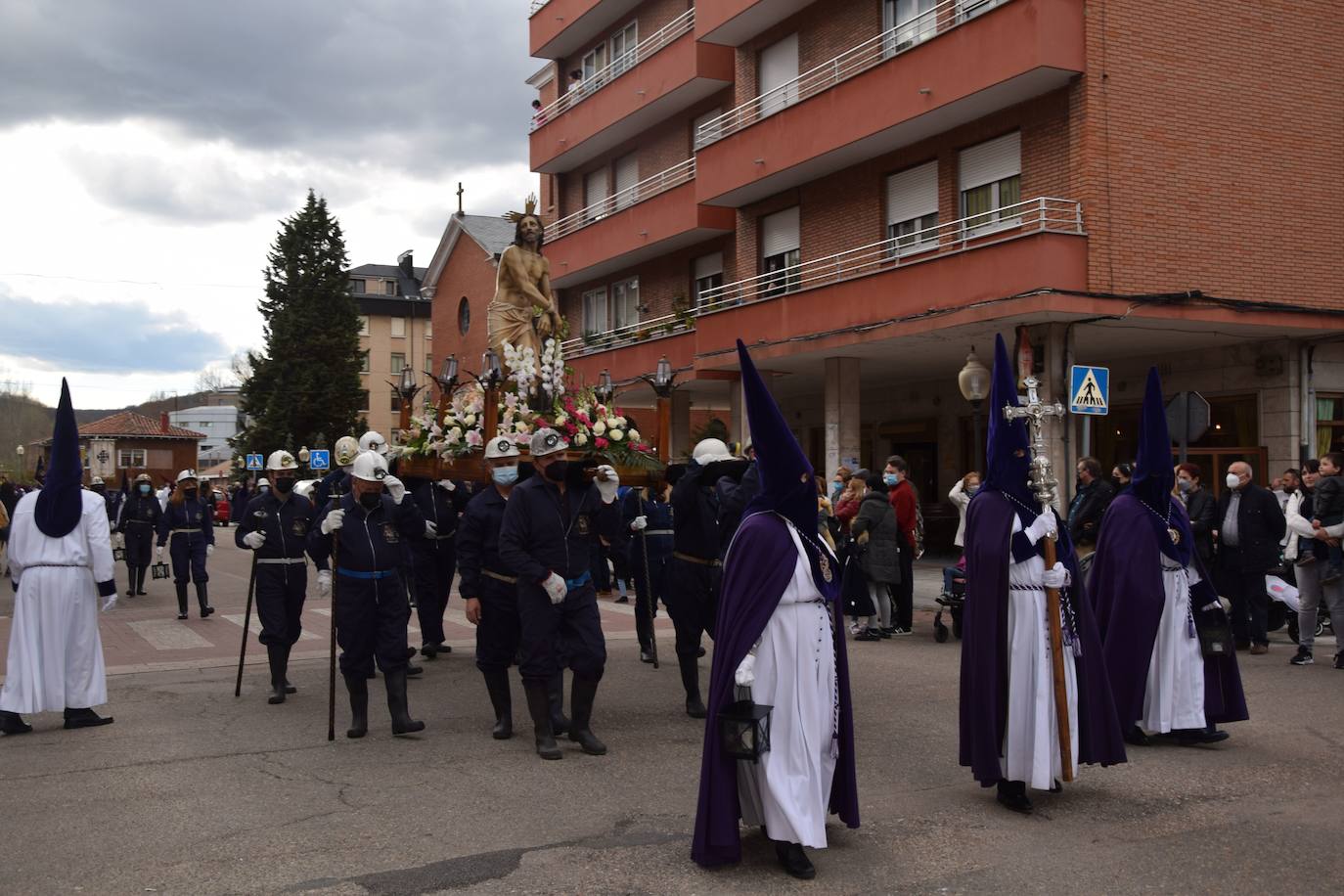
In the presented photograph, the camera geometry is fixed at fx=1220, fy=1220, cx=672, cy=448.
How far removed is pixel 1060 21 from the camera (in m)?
17.5

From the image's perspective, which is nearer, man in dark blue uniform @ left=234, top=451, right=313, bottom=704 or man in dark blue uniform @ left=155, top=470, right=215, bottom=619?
man in dark blue uniform @ left=234, top=451, right=313, bottom=704

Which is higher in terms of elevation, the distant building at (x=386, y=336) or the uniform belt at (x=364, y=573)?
the distant building at (x=386, y=336)

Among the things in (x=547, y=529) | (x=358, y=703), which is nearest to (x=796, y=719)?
(x=547, y=529)

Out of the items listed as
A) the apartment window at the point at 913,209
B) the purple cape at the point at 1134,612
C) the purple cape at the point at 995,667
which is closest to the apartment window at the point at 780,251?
the apartment window at the point at 913,209

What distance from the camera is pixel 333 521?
28.2ft

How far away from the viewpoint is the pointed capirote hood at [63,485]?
29.6 feet

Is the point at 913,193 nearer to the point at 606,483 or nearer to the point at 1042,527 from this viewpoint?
the point at 606,483

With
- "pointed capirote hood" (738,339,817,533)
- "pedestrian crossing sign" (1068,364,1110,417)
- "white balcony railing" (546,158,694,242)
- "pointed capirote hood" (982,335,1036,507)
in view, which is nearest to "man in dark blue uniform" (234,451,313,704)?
"pointed capirote hood" (738,339,817,533)

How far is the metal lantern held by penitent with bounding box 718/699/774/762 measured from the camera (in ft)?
17.5

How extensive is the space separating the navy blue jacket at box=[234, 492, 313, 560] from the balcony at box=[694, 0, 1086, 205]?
12.6 m

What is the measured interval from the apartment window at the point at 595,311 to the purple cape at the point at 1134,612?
85.3 ft

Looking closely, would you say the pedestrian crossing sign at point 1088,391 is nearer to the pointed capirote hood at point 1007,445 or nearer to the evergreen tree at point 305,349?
the pointed capirote hood at point 1007,445

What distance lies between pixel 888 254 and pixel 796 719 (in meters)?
17.8

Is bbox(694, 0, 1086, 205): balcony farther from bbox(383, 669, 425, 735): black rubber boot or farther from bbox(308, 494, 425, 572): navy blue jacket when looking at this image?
bbox(383, 669, 425, 735): black rubber boot
